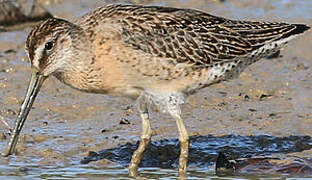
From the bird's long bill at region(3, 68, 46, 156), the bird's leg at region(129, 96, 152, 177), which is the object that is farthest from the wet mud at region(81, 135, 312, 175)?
the bird's long bill at region(3, 68, 46, 156)

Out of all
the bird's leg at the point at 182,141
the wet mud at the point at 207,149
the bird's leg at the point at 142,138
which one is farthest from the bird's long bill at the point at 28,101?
the bird's leg at the point at 182,141

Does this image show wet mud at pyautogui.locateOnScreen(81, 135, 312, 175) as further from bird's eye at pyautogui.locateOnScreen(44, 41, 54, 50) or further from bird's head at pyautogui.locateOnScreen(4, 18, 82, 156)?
bird's eye at pyautogui.locateOnScreen(44, 41, 54, 50)

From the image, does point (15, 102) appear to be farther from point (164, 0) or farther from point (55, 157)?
point (164, 0)

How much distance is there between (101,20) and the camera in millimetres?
9398

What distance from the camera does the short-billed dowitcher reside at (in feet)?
30.2

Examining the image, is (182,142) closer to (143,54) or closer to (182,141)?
(182,141)

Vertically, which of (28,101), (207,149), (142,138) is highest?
(28,101)

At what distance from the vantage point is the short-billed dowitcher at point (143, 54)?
921 centimetres

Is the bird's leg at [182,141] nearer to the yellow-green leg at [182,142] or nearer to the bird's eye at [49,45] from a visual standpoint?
the yellow-green leg at [182,142]

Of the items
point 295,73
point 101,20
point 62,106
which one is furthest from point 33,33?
point 295,73

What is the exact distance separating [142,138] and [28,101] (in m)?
1.20

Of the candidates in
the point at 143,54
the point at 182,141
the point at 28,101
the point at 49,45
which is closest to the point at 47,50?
the point at 49,45

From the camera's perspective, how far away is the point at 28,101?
30.5 feet

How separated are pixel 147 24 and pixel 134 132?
142cm
